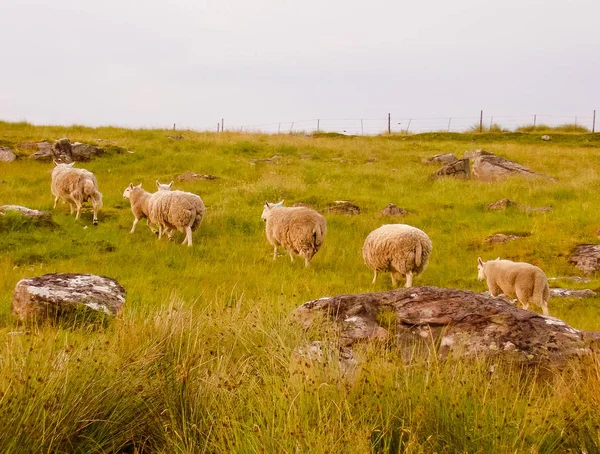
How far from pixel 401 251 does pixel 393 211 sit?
6.72 metres

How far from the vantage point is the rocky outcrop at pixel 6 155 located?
25.0m

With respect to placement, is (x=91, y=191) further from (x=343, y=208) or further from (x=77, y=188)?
(x=343, y=208)

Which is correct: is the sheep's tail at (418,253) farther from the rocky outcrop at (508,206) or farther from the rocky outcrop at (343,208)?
the rocky outcrop at (508,206)

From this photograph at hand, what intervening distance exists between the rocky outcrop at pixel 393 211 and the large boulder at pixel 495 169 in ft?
27.9

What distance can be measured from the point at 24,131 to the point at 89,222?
1929 cm

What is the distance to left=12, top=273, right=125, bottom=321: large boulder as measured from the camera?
7.25m

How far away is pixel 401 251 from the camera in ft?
39.5

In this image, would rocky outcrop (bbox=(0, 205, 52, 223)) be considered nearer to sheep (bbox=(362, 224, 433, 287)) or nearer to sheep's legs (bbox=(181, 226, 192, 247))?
sheep's legs (bbox=(181, 226, 192, 247))

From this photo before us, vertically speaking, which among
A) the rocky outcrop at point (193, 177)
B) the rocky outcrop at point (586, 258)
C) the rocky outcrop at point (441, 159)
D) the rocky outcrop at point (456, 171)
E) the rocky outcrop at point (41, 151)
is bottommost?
the rocky outcrop at point (586, 258)

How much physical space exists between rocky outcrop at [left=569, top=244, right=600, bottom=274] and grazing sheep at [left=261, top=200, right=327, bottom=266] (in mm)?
5978

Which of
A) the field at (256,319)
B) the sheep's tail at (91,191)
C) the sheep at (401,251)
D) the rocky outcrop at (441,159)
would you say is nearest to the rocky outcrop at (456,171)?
the field at (256,319)

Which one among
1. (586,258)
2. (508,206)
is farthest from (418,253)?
(508,206)

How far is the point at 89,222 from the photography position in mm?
16297

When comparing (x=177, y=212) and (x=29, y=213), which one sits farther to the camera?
(x=177, y=212)
